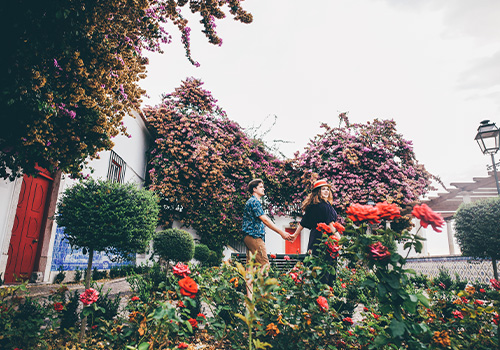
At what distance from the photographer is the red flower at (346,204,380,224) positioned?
6.04 ft

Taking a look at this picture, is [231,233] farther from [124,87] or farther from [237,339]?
[237,339]

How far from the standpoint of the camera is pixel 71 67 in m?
3.68

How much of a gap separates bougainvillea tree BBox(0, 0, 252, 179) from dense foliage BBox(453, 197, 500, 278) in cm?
767

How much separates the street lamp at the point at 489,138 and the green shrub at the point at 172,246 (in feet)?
29.3

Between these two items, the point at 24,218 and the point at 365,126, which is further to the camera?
the point at 365,126

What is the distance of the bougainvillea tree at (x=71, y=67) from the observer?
3135 millimetres

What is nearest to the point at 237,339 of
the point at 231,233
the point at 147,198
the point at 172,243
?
the point at 147,198

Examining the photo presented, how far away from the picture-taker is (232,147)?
1211 centimetres

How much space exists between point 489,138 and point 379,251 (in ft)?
29.8

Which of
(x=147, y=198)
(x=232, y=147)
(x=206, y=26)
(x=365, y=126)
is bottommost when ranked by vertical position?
(x=147, y=198)

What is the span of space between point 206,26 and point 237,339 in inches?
156

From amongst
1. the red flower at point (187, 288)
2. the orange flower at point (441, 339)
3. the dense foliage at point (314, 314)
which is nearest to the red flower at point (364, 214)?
the dense foliage at point (314, 314)

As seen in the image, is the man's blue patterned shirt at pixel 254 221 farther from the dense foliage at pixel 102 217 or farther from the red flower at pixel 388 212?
the red flower at pixel 388 212

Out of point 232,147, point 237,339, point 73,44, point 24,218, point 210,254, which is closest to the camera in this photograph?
→ point 237,339
